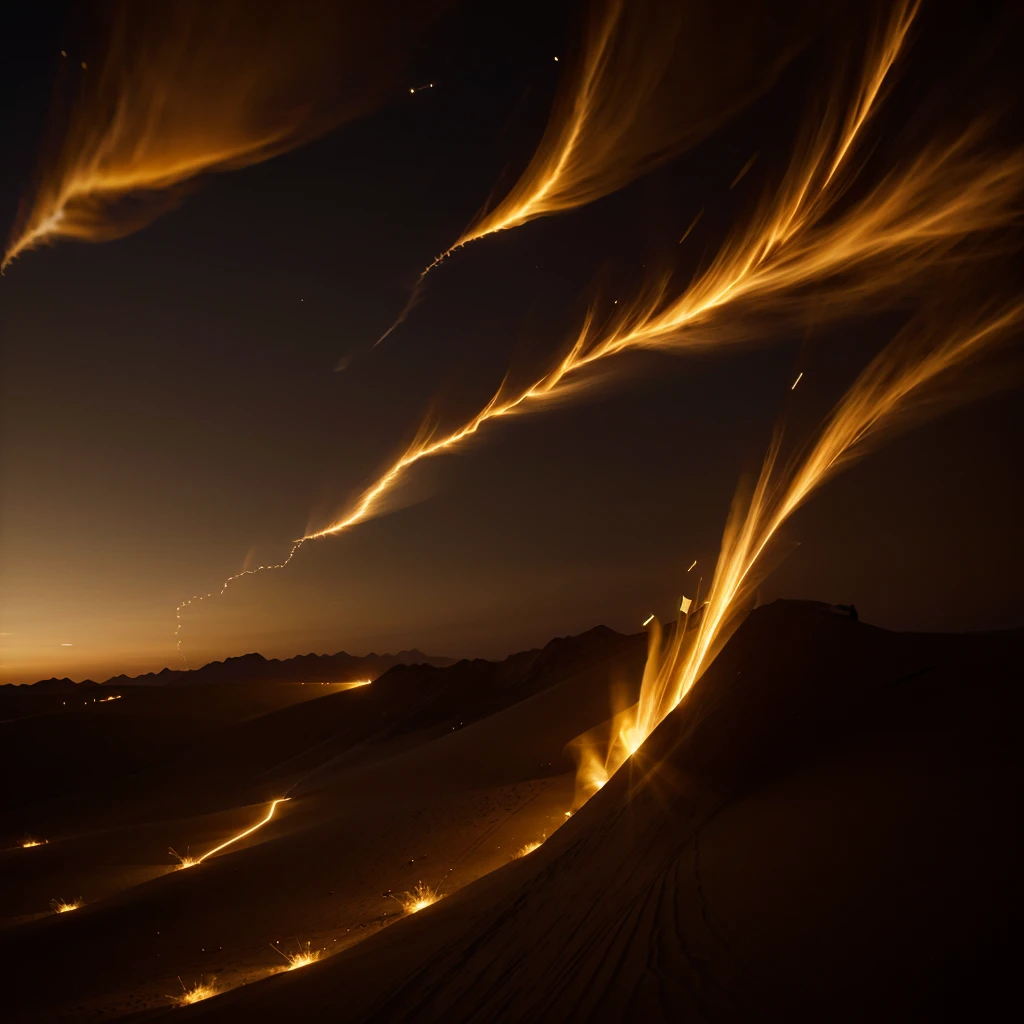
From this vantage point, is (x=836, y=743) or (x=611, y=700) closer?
(x=836, y=743)

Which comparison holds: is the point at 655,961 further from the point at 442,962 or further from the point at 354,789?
the point at 354,789

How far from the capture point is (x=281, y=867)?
13664 millimetres

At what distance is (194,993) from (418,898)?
3.81 m

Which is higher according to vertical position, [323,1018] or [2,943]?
[2,943]

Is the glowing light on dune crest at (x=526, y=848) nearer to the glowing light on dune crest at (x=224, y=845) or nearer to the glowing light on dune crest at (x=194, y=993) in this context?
the glowing light on dune crest at (x=194, y=993)

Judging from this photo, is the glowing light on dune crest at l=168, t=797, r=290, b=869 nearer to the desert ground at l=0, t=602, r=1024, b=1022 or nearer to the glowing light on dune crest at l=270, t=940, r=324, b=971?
the desert ground at l=0, t=602, r=1024, b=1022

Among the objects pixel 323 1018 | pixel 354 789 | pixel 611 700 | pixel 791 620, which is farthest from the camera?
pixel 611 700

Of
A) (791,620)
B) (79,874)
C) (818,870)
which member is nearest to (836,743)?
(818,870)

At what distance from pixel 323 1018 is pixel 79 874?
44.0 ft

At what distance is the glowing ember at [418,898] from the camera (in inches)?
425

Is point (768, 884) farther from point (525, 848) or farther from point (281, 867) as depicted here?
point (281, 867)

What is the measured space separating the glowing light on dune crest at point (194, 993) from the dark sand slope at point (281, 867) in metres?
0.17

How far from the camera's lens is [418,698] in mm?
52406

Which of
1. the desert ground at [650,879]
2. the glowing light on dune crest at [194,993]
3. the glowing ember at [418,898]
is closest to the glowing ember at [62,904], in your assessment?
the desert ground at [650,879]
